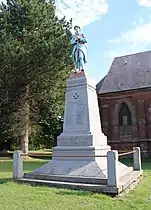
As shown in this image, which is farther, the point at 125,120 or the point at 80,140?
the point at 125,120

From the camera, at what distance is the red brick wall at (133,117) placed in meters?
20.9

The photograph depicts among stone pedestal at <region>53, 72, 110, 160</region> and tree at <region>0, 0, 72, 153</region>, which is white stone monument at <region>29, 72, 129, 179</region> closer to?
stone pedestal at <region>53, 72, 110, 160</region>

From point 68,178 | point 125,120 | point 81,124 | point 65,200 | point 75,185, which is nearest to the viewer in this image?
point 65,200

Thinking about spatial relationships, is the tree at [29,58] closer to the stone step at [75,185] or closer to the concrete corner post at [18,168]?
the concrete corner post at [18,168]

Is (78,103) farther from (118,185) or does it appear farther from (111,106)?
(111,106)

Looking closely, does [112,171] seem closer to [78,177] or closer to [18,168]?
[78,177]

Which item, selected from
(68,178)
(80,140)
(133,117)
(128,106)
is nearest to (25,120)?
(128,106)

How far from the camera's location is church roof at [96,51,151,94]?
21.9 meters

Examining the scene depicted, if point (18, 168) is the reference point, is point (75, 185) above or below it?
below

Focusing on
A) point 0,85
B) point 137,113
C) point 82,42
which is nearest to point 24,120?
point 0,85

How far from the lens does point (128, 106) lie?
2208 centimetres

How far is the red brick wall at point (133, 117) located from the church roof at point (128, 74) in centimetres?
67

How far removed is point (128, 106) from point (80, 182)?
588 inches

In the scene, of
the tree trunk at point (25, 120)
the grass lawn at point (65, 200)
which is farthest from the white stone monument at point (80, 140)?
the tree trunk at point (25, 120)
